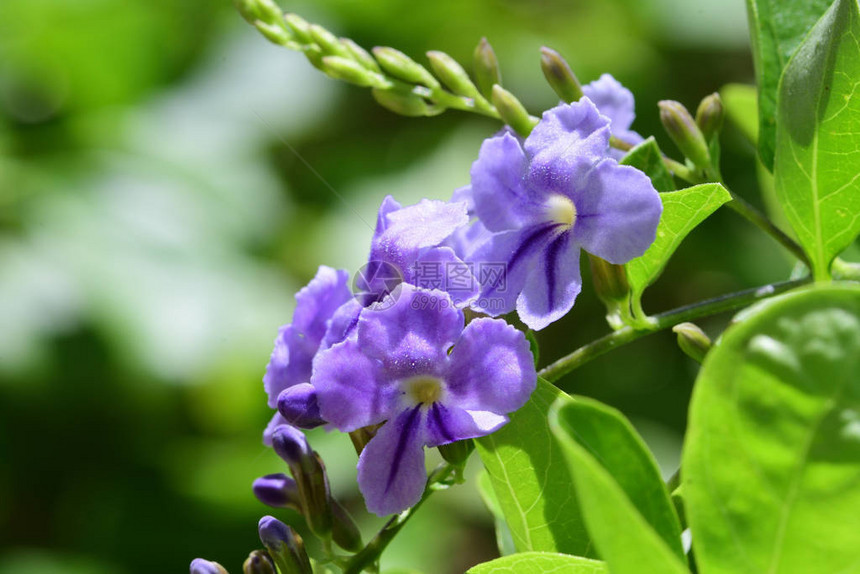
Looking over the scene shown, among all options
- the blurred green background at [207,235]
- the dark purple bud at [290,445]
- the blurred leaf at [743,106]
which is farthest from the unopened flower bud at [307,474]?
the blurred green background at [207,235]

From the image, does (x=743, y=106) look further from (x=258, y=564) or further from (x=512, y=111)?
(x=258, y=564)

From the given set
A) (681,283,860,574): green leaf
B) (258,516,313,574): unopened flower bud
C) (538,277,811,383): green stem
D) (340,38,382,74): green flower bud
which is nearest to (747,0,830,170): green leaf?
(538,277,811,383): green stem

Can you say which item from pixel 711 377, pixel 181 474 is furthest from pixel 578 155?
pixel 181 474

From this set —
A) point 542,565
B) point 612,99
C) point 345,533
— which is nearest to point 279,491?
point 345,533

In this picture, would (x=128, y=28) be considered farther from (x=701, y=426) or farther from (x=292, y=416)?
(x=701, y=426)

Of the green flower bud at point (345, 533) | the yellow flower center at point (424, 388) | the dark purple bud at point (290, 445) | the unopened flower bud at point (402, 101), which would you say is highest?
the unopened flower bud at point (402, 101)

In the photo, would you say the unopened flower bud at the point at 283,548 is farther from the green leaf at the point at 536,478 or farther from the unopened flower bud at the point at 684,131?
the unopened flower bud at the point at 684,131
